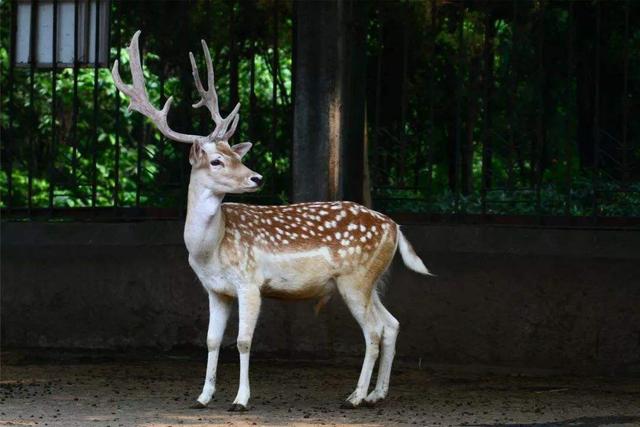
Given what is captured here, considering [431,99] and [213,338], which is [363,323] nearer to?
[213,338]

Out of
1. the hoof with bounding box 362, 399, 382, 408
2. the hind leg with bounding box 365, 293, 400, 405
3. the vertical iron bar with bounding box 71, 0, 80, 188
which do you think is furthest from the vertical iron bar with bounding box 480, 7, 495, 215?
the vertical iron bar with bounding box 71, 0, 80, 188

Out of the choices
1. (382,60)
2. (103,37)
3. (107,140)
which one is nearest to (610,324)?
(382,60)

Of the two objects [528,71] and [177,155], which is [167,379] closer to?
[177,155]

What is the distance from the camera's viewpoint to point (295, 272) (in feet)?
26.0

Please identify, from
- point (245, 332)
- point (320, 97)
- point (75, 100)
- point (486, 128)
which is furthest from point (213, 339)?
point (75, 100)

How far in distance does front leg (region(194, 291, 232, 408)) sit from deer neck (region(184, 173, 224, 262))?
288 millimetres

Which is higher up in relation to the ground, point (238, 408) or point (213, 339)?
point (213, 339)

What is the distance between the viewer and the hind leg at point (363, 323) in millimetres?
7871

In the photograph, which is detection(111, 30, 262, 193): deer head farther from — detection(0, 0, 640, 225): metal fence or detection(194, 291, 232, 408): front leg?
detection(0, 0, 640, 225): metal fence

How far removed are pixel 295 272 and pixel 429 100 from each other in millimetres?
2566

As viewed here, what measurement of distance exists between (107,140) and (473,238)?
558cm

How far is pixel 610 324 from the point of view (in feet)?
29.7

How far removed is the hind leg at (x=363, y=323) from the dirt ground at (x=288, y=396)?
11cm

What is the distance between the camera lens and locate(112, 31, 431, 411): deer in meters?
7.73
